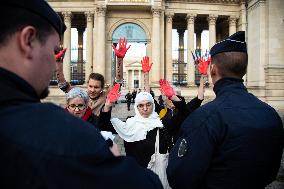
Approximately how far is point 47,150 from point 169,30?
33.1 meters

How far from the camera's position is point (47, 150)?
96 cm

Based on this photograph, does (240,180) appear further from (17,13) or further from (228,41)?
(17,13)

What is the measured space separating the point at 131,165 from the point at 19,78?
1.42 feet

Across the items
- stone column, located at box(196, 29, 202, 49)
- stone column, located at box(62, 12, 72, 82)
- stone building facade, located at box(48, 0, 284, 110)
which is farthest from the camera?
stone column, located at box(196, 29, 202, 49)

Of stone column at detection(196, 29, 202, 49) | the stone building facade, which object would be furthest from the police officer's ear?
stone column at detection(196, 29, 202, 49)

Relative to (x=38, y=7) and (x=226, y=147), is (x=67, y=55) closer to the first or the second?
(x=226, y=147)

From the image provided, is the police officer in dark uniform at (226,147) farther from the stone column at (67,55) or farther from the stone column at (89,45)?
the stone column at (67,55)

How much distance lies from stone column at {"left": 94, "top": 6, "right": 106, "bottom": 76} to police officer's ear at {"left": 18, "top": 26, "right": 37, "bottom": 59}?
3031 centimetres

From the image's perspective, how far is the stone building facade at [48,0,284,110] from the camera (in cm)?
2889

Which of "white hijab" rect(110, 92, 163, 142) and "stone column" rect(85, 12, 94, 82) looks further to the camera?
"stone column" rect(85, 12, 94, 82)

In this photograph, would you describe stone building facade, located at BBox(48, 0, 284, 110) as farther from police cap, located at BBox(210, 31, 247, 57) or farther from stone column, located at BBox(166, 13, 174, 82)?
police cap, located at BBox(210, 31, 247, 57)

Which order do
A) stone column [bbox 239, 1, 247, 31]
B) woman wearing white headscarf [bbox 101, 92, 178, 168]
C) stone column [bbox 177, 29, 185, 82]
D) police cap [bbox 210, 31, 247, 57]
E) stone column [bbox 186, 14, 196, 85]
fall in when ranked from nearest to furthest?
1. police cap [bbox 210, 31, 247, 57]
2. woman wearing white headscarf [bbox 101, 92, 178, 168]
3. stone column [bbox 239, 1, 247, 31]
4. stone column [bbox 186, 14, 196, 85]
5. stone column [bbox 177, 29, 185, 82]

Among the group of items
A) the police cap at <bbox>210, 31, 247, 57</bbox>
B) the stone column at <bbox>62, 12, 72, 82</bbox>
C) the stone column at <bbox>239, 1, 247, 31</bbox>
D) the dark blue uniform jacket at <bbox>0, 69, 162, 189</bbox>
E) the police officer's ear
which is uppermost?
the stone column at <bbox>239, 1, 247, 31</bbox>

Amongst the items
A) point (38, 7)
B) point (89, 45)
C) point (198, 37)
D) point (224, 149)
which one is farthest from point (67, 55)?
point (38, 7)
